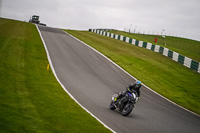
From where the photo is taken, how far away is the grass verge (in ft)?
30.5

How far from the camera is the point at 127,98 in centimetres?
1348

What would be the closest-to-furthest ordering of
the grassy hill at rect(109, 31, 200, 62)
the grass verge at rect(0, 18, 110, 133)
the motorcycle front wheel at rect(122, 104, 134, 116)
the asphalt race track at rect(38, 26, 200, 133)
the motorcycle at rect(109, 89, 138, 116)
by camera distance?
the grass verge at rect(0, 18, 110, 133) → the asphalt race track at rect(38, 26, 200, 133) → the motorcycle front wheel at rect(122, 104, 134, 116) → the motorcycle at rect(109, 89, 138, 116) → the grassy hill at rect(109, 31, 200, 62)

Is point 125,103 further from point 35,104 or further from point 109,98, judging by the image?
point 35,104

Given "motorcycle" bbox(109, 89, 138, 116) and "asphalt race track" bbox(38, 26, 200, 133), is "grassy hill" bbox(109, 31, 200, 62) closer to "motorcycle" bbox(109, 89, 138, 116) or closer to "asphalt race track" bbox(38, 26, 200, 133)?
"asphalt race track" bbox(38, 26, 200, 133)

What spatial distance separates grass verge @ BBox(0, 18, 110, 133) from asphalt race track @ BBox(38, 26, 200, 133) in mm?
1007

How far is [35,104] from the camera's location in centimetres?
1179

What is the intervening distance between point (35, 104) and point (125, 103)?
14.8 ft

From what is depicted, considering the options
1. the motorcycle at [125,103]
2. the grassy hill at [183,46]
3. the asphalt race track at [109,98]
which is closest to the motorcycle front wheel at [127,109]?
the motorcycle at [125,103]

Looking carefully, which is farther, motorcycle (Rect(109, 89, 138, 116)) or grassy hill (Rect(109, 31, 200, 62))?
grassy hill (Rect(109, 31, 200, 62))

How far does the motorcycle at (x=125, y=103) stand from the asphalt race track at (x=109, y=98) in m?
0.27

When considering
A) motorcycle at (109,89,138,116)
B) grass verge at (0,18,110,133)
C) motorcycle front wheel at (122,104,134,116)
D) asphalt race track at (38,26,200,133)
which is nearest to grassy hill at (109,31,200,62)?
asphalt race track at (38,26,200,133)

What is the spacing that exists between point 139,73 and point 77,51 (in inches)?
334

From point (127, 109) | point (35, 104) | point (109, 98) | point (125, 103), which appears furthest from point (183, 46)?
point (35, 104)

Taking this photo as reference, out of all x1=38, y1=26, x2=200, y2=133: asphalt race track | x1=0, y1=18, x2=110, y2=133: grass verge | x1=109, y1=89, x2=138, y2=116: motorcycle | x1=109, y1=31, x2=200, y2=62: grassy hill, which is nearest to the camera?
x1=0, y1=18, x2=110, y2=133: grass verge
